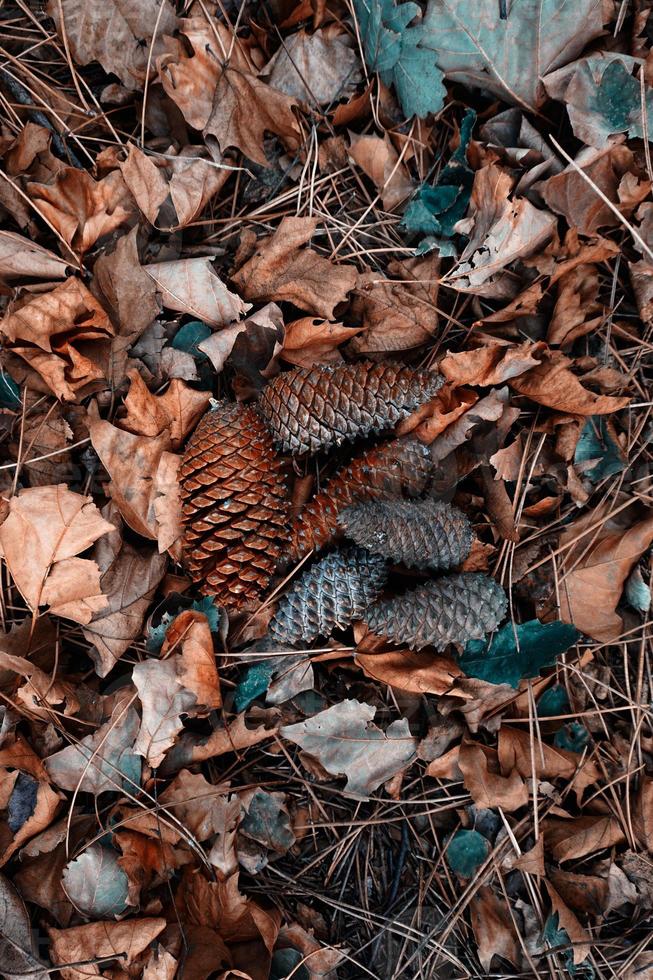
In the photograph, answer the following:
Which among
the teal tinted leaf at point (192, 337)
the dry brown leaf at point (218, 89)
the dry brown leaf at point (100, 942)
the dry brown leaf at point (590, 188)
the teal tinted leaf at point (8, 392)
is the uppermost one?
the dry brown leaf at point (218, 89)

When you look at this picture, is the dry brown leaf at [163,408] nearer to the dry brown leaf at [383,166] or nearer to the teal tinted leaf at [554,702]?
the dry brown leaf at [383,166]

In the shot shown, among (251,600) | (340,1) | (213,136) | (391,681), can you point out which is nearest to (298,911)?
(391,681)

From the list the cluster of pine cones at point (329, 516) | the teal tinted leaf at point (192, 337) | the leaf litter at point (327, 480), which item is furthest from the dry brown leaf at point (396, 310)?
the teal tinted leaf at point (192, 337)

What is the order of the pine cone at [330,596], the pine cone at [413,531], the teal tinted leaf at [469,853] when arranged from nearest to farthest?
the pine cone at [413,531] → the pine cone at [330,596] → the teal tinted leaf at [469,853]

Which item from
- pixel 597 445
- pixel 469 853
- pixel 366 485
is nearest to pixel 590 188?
pixel 597 445

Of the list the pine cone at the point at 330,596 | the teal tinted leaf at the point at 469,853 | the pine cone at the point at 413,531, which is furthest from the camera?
the teal tinted leaf at the point at 469,853

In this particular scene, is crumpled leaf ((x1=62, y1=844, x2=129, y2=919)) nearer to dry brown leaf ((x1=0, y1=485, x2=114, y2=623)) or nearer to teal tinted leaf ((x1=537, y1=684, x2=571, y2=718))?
dry brown leaf ((x1=0, y1=485, x2=114, y2=623))

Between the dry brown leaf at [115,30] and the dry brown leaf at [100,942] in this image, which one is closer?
the dry brown leaf at [100,942]
